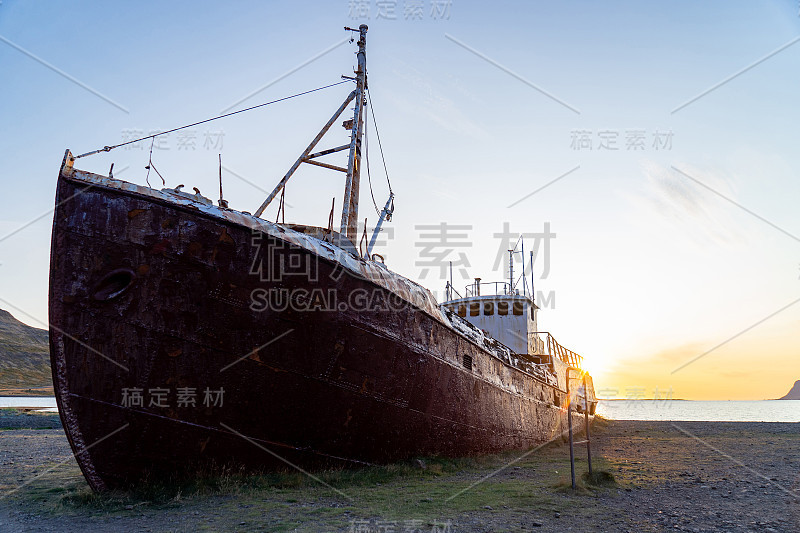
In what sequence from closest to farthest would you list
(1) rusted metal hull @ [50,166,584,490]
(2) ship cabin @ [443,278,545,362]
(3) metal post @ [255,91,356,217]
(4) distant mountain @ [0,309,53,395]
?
1. (1) rusted metal hull @ [50,166,584,490]
2. (3) metal post @ [255,91,356,217]
3. (2) ship cabin @ [443,278,545,362]
4. (4) distant mountain @ [0,309,53,395]

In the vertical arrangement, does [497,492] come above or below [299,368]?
below

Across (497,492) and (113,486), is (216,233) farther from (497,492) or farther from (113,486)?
(497,492)

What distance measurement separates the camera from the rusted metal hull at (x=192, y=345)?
5.74m

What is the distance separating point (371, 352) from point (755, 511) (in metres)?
5.13

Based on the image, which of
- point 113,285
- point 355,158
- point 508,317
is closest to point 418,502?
point 113,285

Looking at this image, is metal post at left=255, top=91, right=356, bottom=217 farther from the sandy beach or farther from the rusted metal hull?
the sandy beach

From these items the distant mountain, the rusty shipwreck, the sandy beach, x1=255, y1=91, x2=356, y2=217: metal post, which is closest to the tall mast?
x1=255, y1=91, x2=356, y2=217: metal post

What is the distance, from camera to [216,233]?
6055mm

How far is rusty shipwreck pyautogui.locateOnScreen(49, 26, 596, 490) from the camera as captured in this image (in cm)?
574

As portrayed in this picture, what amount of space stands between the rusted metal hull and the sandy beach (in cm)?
43

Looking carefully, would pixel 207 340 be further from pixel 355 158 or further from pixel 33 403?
pixel 33 403

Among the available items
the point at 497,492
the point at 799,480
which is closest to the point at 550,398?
the point at 799,480

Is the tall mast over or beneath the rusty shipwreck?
over

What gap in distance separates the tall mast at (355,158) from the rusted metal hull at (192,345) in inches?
119
